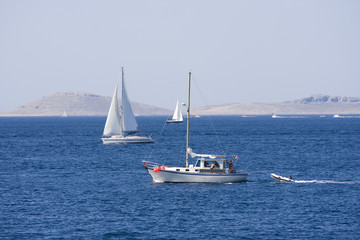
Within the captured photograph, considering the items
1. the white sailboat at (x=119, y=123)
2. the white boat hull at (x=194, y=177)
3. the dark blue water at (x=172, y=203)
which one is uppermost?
the white sailboat at (x=119, y=123)

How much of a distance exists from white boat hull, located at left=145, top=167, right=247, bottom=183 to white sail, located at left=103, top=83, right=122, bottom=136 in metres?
60.2

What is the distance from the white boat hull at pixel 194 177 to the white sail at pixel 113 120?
60.2 meters

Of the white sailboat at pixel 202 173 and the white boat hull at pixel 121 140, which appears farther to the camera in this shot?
the white boat hull at pixel 121 140

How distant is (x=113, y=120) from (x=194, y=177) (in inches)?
2492

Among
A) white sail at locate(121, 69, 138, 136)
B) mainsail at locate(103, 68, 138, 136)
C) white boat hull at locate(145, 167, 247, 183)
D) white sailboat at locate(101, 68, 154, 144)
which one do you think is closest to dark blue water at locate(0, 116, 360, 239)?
white boat hull at locate(145, 167, 247, 183)

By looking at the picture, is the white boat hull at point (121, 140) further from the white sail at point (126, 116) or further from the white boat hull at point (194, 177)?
the white boat hull at point (194, 177)

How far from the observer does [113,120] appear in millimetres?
123938

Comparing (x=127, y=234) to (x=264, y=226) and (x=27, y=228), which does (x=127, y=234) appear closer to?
(x=27, y=228)

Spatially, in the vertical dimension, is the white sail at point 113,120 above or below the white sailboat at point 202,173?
above

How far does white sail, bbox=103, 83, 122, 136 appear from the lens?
123312 millimetres

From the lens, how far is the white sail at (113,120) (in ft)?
405

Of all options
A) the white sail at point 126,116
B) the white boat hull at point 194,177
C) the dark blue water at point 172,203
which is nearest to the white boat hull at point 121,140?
the white sail at point 126,116

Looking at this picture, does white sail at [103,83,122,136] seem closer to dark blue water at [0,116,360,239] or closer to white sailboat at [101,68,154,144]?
white sailboat at [101,68,154,144]

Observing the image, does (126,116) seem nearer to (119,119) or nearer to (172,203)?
(119,119)
